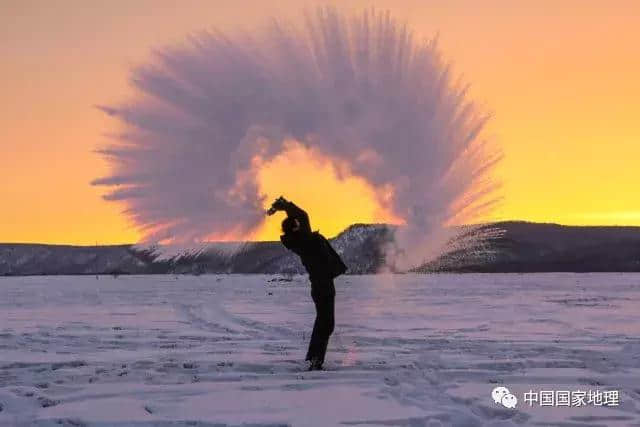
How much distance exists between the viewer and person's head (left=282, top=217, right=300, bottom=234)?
10094 millimetres

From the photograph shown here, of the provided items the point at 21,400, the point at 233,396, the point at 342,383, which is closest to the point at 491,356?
the point at 342,383

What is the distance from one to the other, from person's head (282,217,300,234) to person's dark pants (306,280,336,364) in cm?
83

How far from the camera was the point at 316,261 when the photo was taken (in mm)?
10156

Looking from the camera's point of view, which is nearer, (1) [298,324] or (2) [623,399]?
(2) [623,399]

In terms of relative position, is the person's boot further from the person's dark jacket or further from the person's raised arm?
the person's raised arm

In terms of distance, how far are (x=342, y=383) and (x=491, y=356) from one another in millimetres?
3547

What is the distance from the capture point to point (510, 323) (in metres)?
18.2

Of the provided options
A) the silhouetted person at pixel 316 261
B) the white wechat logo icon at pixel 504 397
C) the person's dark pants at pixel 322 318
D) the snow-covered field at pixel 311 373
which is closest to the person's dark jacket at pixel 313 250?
the silhouetted person at pixel 316 261

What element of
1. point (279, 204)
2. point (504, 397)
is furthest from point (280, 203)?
point (504, 397)

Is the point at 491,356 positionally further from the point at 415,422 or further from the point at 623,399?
the point at 415,422

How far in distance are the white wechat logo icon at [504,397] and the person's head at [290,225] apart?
138 inches

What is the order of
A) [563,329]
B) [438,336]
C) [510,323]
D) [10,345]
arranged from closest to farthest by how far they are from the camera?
[10,345], [438,336], [563,329], [510,323]

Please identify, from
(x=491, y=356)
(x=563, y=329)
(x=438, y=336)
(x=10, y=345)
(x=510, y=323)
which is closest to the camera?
(x=491, y=356)

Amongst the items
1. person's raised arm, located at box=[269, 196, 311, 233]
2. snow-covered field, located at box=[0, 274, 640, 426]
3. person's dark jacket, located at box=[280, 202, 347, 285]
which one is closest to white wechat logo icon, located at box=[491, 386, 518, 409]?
snow-covered field, located at box=[0, 274, 640, 426]
